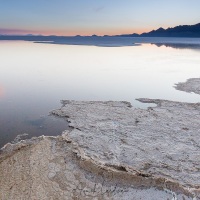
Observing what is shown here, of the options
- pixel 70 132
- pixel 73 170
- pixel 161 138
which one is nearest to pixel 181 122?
pixel 161 138

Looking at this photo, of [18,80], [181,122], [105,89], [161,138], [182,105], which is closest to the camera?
[161,138]

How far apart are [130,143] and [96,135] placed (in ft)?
3.20

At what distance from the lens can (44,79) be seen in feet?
56.3

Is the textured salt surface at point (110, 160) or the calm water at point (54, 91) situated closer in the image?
the textured salt surface at point (110, 160)

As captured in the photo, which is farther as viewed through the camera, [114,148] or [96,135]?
[96,135]

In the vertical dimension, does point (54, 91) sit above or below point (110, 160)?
above

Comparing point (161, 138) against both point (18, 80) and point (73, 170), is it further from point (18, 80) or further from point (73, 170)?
point (18, 80)

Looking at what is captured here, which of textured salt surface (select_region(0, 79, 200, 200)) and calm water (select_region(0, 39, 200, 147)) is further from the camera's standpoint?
calm water (select_region(0, 39, 200, 147))

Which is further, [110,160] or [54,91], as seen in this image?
[54,91]

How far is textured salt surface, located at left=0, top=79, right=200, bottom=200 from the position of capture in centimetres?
538

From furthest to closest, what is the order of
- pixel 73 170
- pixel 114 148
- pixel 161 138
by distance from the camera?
pixel 161 138, pixel 114 148, pixel 73 170

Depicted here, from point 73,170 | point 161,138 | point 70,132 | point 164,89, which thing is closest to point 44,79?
point 164,89

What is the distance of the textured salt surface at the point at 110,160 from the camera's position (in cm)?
538

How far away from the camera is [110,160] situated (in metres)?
6.66
